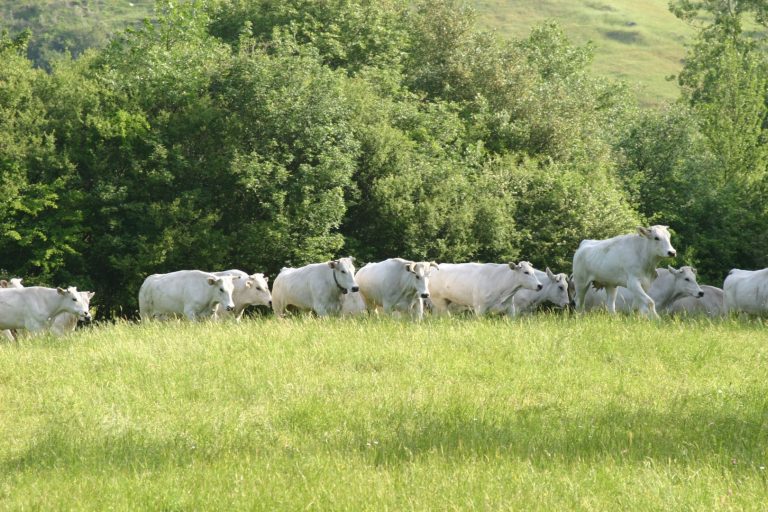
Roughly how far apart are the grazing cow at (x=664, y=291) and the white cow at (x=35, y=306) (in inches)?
491

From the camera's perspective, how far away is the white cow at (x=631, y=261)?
23.8 meters

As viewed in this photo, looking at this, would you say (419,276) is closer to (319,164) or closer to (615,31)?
(319,164)

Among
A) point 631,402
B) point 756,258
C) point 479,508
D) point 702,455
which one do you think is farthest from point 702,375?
point 756,258

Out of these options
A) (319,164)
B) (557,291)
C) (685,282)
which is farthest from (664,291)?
(319,164)

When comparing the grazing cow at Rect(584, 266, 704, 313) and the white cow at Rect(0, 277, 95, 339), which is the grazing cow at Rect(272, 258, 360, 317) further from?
the grazing cow at Rect(584, 266, 704, 313)

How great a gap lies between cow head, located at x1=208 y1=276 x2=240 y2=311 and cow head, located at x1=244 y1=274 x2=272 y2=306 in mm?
1670

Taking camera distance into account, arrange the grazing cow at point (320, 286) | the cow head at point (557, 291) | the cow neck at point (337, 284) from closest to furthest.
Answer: the grazing cow at point (320, 286)
the cow neck at point (337, 284)
the cow head at point (557, 291)

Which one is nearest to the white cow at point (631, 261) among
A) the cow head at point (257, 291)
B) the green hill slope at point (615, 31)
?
the cow head at point (257, 291)

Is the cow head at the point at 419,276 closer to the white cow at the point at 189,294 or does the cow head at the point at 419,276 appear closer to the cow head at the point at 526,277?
the cow head at the point at 526,277

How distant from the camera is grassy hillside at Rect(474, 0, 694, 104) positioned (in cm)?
16238

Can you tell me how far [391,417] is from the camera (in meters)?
13.2

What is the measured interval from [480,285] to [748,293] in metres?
6.22

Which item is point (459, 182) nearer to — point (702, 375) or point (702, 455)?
point (702, 375)

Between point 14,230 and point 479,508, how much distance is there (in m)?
30.0
